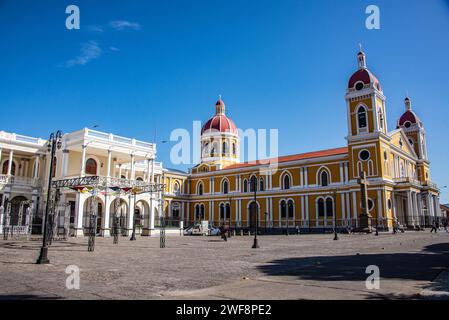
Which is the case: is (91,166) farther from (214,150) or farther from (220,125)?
(220,125)

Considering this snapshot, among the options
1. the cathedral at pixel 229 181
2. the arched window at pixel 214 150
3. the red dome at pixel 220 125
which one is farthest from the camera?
the red dome at pixel 220 125

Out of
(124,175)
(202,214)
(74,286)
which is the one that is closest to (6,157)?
(124,175)

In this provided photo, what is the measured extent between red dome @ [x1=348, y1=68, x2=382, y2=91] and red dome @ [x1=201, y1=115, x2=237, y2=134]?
2337 centimetres

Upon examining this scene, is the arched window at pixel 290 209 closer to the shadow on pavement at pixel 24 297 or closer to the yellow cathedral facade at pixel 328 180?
the yellow cathedral facade at pixel 328 180

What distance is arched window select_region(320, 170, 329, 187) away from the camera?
4869 cm

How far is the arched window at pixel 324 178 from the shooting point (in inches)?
1917

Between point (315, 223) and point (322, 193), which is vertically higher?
point (322, 193)

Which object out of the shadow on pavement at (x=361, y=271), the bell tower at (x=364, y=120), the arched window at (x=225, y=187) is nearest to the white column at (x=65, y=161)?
the arched window at (x=225, y=187)

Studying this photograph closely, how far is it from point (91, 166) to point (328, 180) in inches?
1181

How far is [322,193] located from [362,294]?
4382 centimetres

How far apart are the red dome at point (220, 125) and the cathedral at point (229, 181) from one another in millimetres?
190

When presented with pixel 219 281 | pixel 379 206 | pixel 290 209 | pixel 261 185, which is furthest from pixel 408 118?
pixel 219 281
